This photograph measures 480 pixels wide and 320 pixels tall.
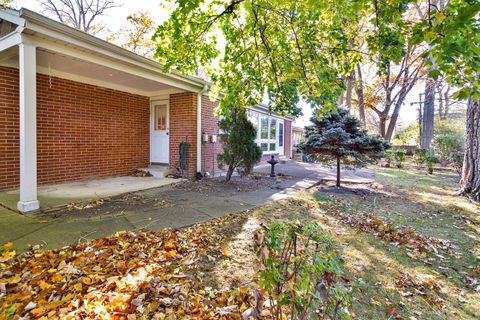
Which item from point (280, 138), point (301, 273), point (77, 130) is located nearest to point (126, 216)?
point (301, 273)

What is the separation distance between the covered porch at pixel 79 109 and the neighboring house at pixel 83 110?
0.05 feet

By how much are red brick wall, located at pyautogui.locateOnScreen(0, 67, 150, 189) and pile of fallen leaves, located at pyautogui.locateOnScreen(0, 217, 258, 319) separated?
3557 millimetres

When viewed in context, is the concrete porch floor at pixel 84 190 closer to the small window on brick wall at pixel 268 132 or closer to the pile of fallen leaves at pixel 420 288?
the pile of fallen leaves at pixel 420 288

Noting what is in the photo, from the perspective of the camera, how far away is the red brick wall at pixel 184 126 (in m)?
7.11

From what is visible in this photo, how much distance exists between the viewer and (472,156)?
227 inches

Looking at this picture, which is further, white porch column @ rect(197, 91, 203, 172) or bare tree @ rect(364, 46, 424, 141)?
bare tree @ rect(364, 46, 424, 141)

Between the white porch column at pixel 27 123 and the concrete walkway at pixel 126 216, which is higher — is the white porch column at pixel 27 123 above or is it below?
above

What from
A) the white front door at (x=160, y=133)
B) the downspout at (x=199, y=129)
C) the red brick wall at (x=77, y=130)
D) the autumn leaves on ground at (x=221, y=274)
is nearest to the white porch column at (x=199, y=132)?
the downspout at (x=199, y=129)

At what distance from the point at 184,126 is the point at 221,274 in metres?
5.43

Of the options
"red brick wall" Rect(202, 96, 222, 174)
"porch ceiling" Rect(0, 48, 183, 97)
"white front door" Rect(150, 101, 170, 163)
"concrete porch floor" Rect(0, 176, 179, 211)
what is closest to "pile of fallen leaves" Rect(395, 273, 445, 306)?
"concrete porch floor" Rect(0, 176, 179, 211)

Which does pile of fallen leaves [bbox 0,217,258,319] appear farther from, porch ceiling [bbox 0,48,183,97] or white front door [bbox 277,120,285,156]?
white front door [bbox 277,120,285,156]

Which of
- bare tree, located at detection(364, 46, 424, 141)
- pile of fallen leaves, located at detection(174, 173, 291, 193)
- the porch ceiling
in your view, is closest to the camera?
the porch ceiling

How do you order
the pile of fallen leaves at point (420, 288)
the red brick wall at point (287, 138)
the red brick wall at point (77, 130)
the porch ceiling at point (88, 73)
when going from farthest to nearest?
1. the red brick wall at point (287, 138)
2. the red brick wall at point (77, 130)
3. the porch ceiling at point (88, 73)
4. the pile of fallen leaves at point (420, 288)

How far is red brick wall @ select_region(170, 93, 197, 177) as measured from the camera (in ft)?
23.3
